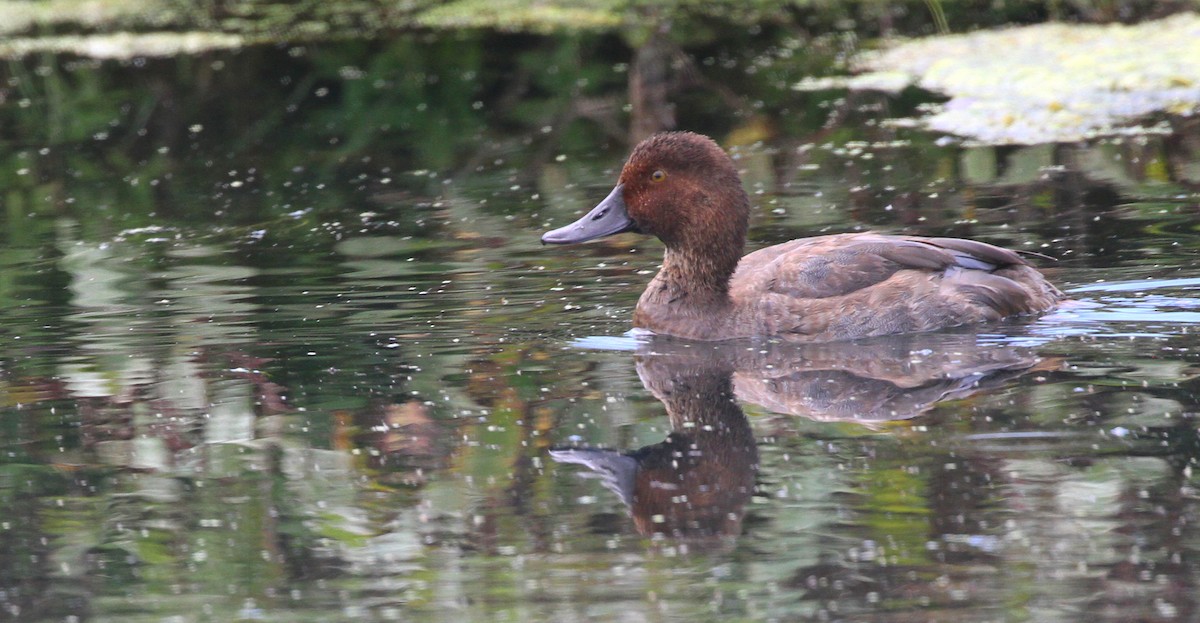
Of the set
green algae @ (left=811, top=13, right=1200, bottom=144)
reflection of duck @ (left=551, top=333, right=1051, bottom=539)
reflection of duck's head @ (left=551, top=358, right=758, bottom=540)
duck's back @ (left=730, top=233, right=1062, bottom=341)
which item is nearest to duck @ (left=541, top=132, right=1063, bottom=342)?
duck's back @ (left=730, top=233, right=1062, bottom=341)

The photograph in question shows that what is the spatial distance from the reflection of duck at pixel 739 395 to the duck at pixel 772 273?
15cm

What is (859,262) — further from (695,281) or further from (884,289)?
(695,281)

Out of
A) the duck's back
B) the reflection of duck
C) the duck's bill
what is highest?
the duck's bill

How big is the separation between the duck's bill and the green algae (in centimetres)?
Answer: 560

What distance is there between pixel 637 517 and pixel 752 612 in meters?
0.90

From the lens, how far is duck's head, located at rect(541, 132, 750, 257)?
8.95 metres

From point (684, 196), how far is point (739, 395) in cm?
197

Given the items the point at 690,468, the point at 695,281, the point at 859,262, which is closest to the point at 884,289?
the point at 859,262

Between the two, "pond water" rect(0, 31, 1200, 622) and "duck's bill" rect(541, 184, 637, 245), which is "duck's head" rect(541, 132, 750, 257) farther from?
"pond water" rect(0, 31, 1200, 622)

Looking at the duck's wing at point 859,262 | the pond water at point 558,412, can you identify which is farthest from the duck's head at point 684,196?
the pond water at point 558,412

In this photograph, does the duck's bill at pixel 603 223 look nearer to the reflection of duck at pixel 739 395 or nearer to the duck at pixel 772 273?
the duck at pixel 772 273

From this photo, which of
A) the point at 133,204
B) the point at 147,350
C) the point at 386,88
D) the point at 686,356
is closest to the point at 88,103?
the point at 386,88

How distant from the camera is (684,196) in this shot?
9.00 m

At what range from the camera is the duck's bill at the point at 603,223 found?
908 cm
